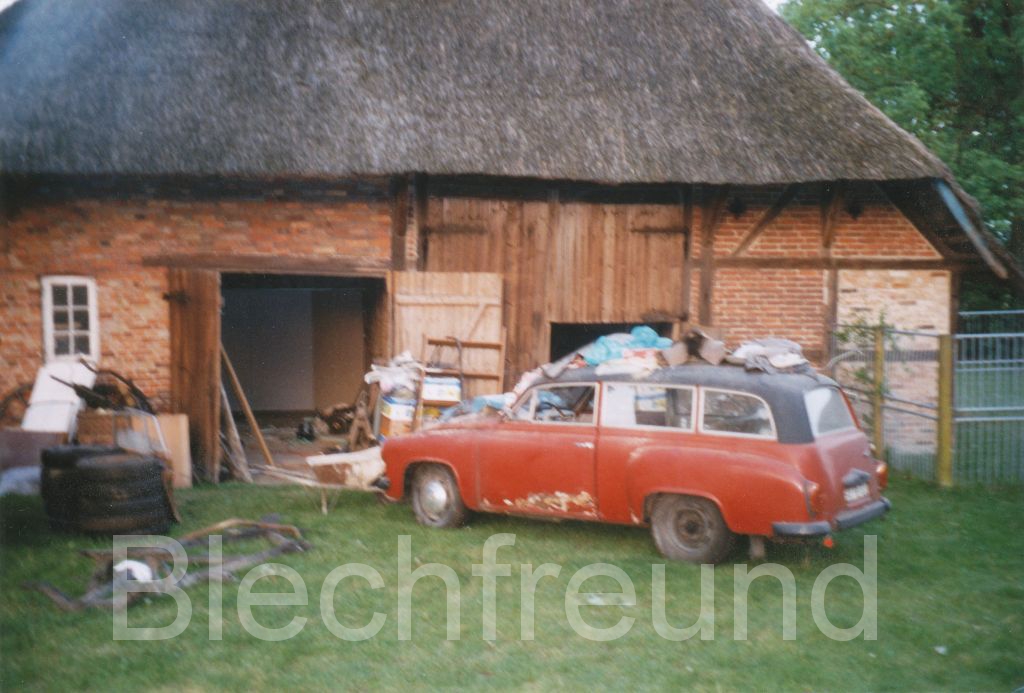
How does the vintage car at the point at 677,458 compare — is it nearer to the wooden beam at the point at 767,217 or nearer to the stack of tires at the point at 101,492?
the stack of tires at the point at 101,492

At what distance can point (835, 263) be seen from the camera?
11828 mm

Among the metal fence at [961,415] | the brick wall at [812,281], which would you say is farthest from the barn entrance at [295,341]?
the metal fence at [961,415]

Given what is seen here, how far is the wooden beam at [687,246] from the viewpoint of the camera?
38.5ft

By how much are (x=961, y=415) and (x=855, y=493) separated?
352 centimetres

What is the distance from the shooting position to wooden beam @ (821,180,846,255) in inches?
456

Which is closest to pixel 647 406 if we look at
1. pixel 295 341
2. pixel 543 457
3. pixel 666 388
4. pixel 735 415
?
pixel 666 388

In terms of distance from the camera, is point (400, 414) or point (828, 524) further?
point (400, 414)

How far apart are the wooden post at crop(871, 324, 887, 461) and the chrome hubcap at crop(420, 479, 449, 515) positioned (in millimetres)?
5044

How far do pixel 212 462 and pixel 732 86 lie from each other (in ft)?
25.4

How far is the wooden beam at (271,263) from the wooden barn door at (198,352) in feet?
0.45

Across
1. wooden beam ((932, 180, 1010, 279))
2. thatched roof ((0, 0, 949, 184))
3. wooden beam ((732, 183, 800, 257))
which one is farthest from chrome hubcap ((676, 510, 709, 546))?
wooden beam ((932, 180, 1010, 279))

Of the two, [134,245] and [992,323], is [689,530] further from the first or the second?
[992,323]

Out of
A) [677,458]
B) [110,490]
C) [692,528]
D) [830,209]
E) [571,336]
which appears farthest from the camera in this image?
[571,336]

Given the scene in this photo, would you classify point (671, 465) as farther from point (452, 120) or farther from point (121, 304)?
point (121, 304)
